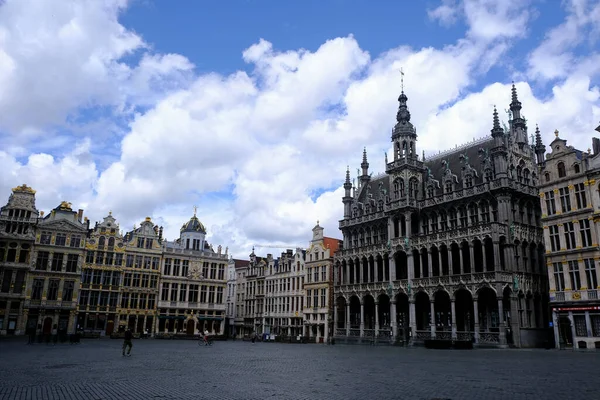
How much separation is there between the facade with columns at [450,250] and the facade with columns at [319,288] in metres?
3.46

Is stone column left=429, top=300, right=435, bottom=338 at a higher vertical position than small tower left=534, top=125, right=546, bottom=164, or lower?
lower

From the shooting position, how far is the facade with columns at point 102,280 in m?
→ 69.0

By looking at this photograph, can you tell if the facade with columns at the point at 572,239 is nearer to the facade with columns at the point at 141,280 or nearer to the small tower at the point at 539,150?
the small tower at the point at 539,150

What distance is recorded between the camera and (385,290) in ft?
193

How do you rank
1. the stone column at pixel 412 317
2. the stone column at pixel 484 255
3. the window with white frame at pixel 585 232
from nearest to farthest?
the window with white frame at pixel 585 232 < the stone column at pixel 484 255 < the stone column at pixel 412 317

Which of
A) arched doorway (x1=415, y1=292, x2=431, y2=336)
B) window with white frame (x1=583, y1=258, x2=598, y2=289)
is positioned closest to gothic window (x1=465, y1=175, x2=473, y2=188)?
arched doorway (x1=415, y1=292, x2=431, y2=336)

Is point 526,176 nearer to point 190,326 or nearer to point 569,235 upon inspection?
point 569,235

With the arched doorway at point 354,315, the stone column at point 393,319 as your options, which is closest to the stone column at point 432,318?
the stone column at point 393,319

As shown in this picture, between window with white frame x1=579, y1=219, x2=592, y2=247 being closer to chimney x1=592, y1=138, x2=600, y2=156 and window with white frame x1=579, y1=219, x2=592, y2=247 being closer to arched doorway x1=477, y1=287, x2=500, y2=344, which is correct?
chimney x1=592, y1=138, x2=600, y2=156

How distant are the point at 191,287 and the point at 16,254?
993 inches

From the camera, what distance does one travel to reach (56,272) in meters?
66.8

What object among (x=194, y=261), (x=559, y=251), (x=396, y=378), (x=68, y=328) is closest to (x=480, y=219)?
(x=559, y=251)

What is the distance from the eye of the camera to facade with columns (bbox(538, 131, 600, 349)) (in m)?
40.8

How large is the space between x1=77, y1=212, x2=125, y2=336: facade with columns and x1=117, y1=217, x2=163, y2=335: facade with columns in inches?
40.5
